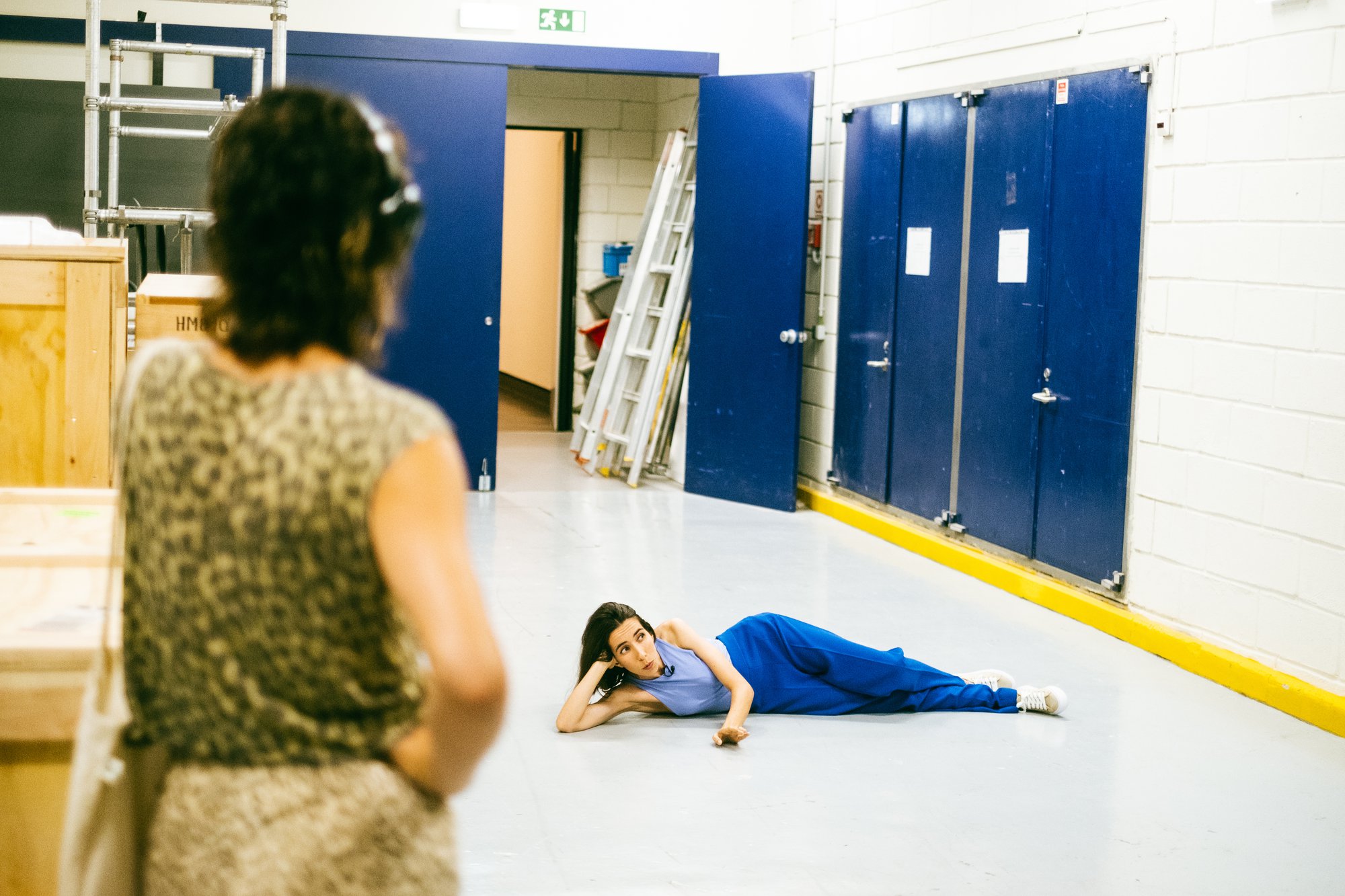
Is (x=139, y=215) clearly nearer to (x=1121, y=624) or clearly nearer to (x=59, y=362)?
(x=59, y=362)

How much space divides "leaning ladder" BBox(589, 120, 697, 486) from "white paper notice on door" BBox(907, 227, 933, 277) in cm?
211

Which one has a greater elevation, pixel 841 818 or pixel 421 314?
pixel 421 314

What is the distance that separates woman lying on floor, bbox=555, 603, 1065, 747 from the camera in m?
4.24

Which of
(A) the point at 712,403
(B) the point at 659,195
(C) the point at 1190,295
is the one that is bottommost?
(A) the point at 712,403

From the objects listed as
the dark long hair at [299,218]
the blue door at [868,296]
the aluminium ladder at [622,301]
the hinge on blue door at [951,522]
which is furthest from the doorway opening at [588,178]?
the dark long hair at [299,218]

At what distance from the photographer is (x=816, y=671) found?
457cm

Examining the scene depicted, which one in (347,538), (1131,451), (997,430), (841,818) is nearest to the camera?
(347,538)

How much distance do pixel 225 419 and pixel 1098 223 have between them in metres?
5.16

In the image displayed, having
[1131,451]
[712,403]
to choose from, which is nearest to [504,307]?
[712,403]

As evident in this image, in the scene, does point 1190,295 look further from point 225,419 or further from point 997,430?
point 225,419

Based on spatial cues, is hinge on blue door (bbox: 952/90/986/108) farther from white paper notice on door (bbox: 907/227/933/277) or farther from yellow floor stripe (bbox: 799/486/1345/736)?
yellow floor stripe (bbox: 799/486/1345/736)

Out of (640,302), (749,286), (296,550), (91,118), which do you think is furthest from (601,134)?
(296,550)

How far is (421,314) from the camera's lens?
8648 mm

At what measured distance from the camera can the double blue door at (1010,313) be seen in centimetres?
577
